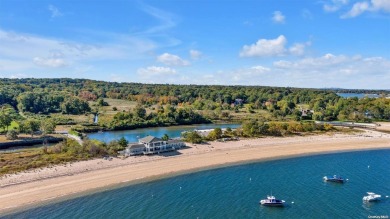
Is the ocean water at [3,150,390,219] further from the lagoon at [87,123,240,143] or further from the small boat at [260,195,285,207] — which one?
the lagoon at [87,123,240,143]

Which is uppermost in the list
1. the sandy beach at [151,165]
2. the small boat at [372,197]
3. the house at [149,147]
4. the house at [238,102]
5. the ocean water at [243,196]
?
the house at [238,102]

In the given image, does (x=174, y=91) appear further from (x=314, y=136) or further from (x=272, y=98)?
(x=314, y=136)

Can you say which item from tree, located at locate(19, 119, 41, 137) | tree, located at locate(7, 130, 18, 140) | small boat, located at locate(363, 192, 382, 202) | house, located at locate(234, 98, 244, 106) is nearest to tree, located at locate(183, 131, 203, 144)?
small boat, located at locate(363, 192, 382, 202)

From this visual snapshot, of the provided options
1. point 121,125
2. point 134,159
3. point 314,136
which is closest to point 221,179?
point 134,159

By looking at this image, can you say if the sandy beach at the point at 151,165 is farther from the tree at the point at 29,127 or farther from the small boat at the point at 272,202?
the tree at the point at 29,127

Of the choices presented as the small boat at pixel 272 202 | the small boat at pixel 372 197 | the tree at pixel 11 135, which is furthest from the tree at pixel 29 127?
the small boat at pixel 372 197

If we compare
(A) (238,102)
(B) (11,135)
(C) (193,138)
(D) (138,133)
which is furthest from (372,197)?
(A) (238,102)

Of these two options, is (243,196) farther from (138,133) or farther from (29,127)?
(29,127)
